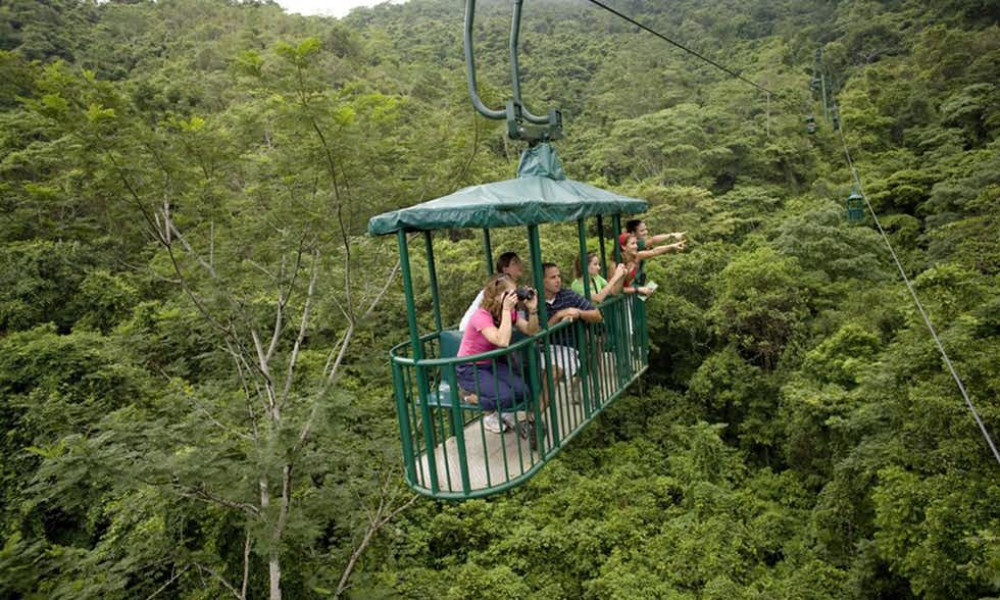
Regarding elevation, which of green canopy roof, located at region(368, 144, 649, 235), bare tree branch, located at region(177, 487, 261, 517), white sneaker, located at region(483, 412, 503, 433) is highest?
green canopy roof, located at region(368, 144, 649, 235)

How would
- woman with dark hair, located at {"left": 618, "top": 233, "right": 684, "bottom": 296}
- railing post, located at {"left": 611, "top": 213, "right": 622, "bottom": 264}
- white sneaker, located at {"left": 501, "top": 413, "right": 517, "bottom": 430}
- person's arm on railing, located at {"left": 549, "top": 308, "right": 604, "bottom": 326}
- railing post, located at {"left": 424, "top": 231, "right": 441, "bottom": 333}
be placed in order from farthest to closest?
woman with dark hair, located at {"left": 618, "top": 233, "right": 684, "bottom": 296}, railing post, located at {"left": 611, "top": 213, "right": 622, "bottom": 264}, railing post, located at {"left": 424, "top": 231, "right": 441, "bottom": 333}, white sneaker, located at {"left": 501, "top": 413, "right": 517, "bottom": 430}, person's arm on railing, located at {"left": 549, "top": 308, "right": 604, "bottom": 326}

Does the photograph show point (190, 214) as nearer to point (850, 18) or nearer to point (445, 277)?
point (445, 277)

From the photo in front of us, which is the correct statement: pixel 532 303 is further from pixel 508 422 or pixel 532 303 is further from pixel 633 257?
pixel 633 257

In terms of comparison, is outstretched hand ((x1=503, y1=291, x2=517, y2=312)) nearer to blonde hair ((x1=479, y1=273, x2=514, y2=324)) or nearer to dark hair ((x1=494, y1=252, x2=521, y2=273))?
blonde hair ((x1=479, y1=273, x2=514, y2=324))

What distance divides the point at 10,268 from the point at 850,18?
1655 inches

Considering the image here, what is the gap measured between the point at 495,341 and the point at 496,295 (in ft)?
0.91

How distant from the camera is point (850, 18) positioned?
34250mm

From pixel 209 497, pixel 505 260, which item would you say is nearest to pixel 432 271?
pixel 505 260

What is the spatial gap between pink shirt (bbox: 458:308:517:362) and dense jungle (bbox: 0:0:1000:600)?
3.29 meters

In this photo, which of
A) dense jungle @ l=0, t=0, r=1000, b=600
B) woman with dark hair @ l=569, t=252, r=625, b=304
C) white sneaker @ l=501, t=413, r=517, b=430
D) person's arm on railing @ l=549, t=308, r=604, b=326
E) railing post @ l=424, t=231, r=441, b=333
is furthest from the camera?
dense jungle @ l=0, t=0, r=1000, b=600

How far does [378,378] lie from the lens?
394 inches

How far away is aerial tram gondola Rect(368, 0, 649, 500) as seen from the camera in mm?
2914

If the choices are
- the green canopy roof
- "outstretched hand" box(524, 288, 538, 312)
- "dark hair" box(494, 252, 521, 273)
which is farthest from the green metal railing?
the green canopy roof

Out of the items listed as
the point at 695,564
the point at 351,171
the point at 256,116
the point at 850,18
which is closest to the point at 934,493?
the point at 695,564
